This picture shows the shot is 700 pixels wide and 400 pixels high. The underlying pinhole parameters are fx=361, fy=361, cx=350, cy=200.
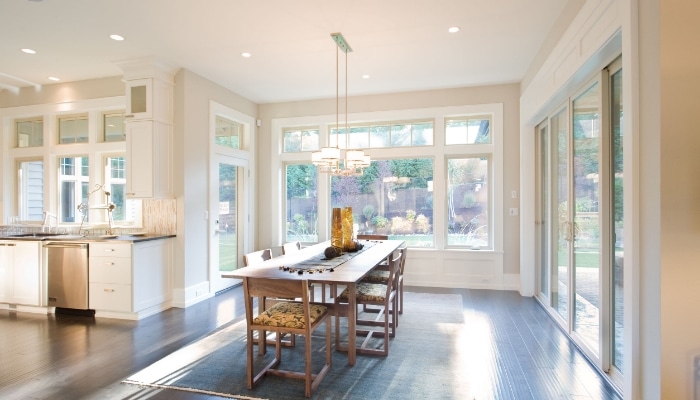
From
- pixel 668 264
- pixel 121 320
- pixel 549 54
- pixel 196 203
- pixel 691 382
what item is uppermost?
pixel 549 54

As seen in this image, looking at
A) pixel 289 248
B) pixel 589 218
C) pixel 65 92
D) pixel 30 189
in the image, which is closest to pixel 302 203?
pixel 289 248

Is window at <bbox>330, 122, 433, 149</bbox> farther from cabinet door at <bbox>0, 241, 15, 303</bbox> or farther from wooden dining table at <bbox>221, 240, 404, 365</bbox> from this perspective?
cabinet door at <bbox>0, 241, 15, 303</bbox>

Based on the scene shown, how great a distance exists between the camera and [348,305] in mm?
2787

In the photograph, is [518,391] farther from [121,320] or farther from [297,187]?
[297,187]

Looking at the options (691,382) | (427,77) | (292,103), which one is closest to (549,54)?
(427,77)

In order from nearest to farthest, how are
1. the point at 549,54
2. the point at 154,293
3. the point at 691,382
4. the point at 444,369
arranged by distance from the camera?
the point at 691,382 < the point at 444,369 < the point at 549,54 < the point at 154,293

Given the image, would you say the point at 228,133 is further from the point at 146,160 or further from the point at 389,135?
the point at 389,135

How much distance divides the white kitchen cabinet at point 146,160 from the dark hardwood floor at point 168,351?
59.0 inches

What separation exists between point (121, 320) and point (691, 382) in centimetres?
479

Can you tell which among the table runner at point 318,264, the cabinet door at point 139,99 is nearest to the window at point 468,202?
the table runner at point 318,264

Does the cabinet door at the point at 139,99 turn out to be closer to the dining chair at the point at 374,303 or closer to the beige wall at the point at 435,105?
the beige wall at the point at 435,105

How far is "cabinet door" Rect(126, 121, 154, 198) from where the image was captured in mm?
4344

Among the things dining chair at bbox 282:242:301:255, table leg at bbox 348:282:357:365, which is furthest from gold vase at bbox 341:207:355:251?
table leg at bbox 348:282:357:365

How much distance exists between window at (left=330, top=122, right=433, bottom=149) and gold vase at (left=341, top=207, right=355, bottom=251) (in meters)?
2.21
